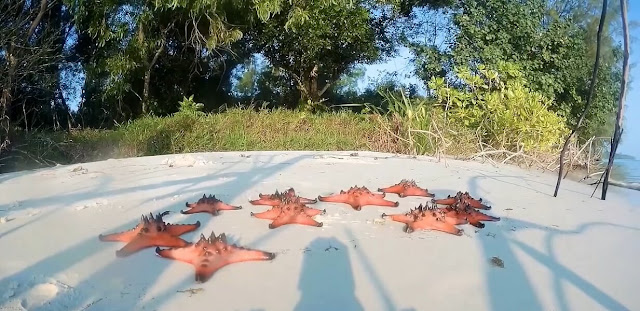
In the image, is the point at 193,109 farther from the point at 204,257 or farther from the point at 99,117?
the point at 204,257

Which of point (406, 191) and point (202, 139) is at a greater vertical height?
point (406, 191)

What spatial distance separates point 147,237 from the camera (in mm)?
2469

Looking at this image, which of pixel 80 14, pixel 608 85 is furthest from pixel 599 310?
pixel 608 85

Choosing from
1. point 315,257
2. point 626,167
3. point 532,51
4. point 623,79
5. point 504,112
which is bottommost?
point 626,167

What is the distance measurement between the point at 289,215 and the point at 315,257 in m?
0.49

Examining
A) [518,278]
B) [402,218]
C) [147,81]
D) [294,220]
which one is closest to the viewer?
[518,278]

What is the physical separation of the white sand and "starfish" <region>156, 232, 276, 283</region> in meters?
0.04

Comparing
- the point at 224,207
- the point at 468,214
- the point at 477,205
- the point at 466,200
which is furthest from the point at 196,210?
the point at 477,205

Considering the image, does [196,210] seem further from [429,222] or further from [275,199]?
[429,222]

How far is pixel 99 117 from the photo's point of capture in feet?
42.1

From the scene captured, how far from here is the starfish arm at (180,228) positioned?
2.58 metres

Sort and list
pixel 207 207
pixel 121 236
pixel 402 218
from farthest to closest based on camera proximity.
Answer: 1. pixel 207 207
2. pixel 402 218
3. pixel 121 236

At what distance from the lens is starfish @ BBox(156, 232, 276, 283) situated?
2.21 metres

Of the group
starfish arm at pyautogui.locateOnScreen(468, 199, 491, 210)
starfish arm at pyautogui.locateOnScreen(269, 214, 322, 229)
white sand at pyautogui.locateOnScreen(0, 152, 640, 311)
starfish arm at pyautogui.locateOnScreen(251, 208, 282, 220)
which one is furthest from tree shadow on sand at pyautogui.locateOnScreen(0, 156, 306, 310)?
starfish arm at pyautogui.locateOnScreen(468, 199, 491, 210)
